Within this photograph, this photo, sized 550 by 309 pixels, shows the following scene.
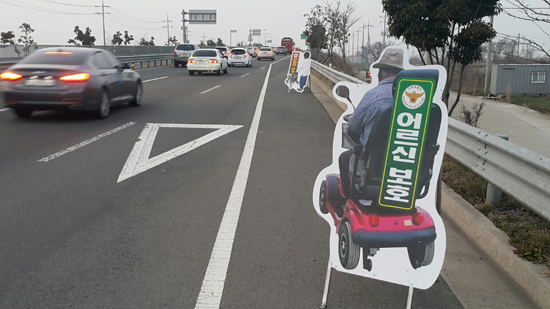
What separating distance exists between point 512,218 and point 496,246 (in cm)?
62

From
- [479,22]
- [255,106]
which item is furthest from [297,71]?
[479,22]

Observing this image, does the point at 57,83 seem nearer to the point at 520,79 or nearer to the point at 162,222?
the point at 162,222

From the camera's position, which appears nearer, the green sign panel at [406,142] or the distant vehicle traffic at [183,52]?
the green sign panel at [406,142]

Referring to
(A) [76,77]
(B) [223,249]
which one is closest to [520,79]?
(A) [76,77]

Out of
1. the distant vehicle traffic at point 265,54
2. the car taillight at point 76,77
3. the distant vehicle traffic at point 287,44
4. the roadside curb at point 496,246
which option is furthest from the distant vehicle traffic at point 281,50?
the roadside curb at point 496,246

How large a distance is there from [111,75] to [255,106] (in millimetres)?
4206

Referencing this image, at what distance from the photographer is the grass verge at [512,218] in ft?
13.5

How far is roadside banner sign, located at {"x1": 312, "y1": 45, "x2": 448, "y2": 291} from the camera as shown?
3506 mm

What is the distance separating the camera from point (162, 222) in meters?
5.33

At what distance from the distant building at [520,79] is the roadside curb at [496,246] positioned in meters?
20.3

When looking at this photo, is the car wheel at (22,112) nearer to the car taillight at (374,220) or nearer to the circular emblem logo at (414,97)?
the car taillight at (374,220)

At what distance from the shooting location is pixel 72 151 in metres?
8.48

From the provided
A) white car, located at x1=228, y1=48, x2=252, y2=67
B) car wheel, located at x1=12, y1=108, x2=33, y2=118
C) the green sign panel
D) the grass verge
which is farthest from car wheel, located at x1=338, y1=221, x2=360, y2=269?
white car, located at x1=228, y1=48, x2=252, y2=67

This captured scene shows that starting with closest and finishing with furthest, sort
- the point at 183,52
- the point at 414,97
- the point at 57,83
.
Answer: the point at 414,97 < the point at 57,83 < the point at 183,52
